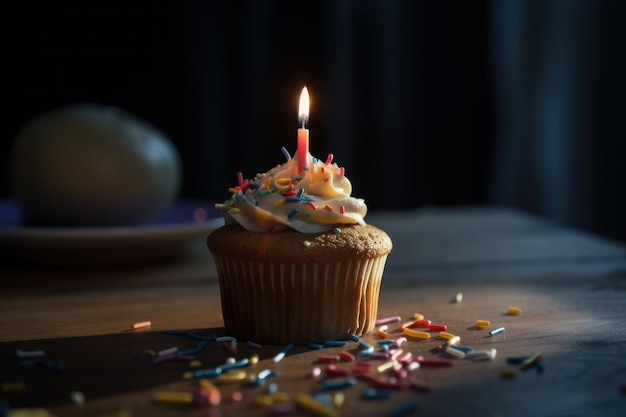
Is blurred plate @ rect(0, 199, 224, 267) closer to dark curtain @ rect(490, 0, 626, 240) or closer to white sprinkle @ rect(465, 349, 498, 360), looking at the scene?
white sprinkle @ rect(465, 349, 498, 360)

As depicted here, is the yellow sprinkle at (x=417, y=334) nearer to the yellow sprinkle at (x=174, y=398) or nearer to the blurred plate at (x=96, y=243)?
the yellow sprinkle at (x=174, y=398)

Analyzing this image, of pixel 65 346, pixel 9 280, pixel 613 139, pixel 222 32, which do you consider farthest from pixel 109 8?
pixel 65 346

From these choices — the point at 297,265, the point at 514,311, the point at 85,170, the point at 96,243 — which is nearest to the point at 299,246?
the point at 297,265

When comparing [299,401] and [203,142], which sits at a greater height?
[203,142]

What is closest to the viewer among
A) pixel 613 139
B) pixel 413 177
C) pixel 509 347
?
pixel 509 347

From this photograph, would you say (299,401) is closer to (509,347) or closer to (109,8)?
(509,347)

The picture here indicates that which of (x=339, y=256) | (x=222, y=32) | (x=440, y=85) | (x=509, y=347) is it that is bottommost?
(x=509, y=347)

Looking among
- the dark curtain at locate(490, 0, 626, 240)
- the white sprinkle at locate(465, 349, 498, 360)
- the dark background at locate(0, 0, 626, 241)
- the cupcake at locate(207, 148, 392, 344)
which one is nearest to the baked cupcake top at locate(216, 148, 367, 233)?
the cupcake at locate(207, 148, 392, 344)
